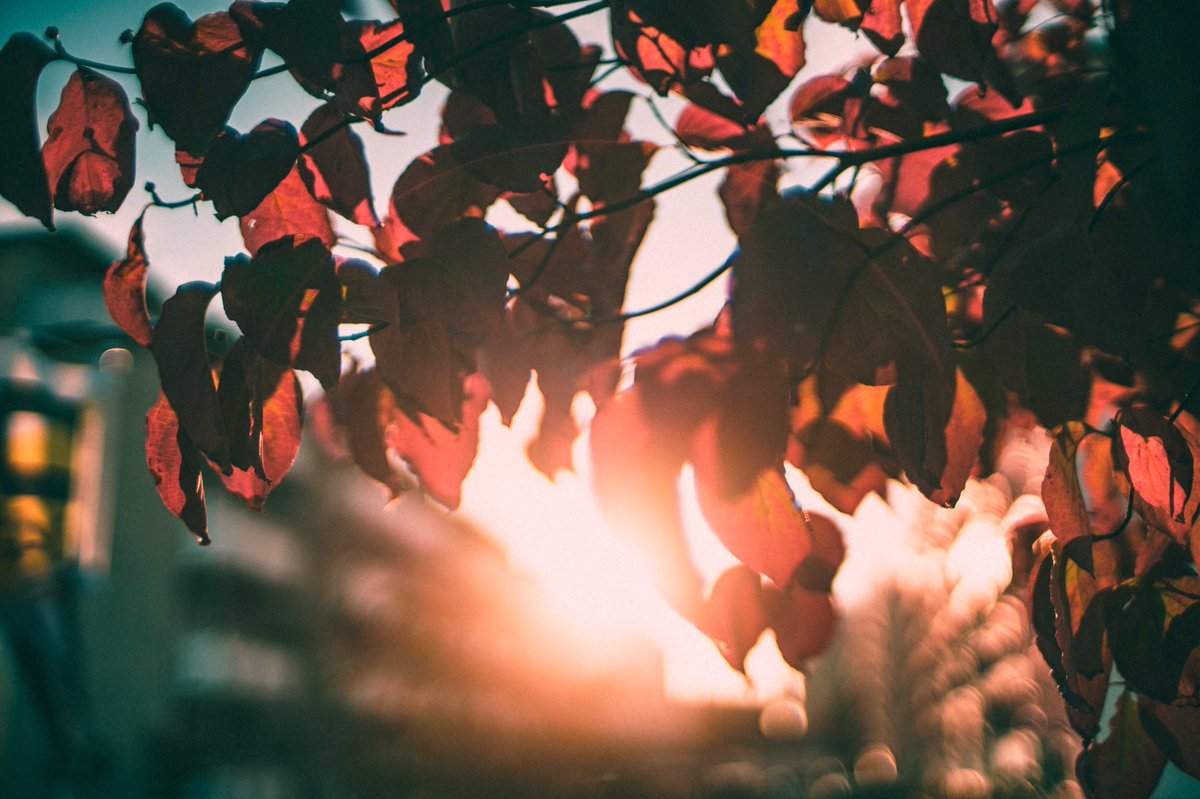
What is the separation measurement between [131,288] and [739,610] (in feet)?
1.64

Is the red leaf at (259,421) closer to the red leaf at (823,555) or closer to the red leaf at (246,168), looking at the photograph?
the red leaf at (246,168)

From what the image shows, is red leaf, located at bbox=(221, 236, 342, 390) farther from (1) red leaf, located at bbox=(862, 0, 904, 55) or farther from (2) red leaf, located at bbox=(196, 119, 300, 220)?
(1) red leaf, located at bbox=(862, 0, 904, 55)

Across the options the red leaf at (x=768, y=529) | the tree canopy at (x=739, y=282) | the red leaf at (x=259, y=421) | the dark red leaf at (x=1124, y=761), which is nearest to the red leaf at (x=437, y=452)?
the tree canopy at (x=739, y=282)

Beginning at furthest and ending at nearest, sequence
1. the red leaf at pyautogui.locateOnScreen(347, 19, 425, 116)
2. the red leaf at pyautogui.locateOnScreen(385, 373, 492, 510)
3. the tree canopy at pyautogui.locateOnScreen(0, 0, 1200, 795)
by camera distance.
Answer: the red leaf at pyautogui.locateOnScreen(385, 373, 492, 510) < the red leaf at pyautogui.locateOnScreen(347, 19, 425, 116) < the tree canopy at pyautogui.locateOnScreen(0, 0, 1200, 795)

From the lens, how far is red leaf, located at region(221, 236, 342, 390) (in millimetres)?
443

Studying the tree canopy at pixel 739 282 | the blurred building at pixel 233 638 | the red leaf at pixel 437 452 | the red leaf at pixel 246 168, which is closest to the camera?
the tree canopy at pixel 739 282

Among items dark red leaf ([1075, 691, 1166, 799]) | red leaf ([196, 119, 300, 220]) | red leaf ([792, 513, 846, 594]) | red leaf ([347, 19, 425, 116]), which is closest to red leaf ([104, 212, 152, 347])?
red leaf ([196, 119, 300, 220])

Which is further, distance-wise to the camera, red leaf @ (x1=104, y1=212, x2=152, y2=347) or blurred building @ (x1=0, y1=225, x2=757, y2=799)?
blurred building @ (x1=0, y1=225, x2=757, y2=799)

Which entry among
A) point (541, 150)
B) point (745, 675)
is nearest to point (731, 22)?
point (541, 150)

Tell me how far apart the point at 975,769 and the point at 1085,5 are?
671cm

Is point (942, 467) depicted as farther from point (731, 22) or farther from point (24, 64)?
point (24, 64)

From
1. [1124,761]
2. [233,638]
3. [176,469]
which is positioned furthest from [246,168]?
[233,638]

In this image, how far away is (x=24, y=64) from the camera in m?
0.53

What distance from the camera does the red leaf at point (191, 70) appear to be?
1.71 feet
